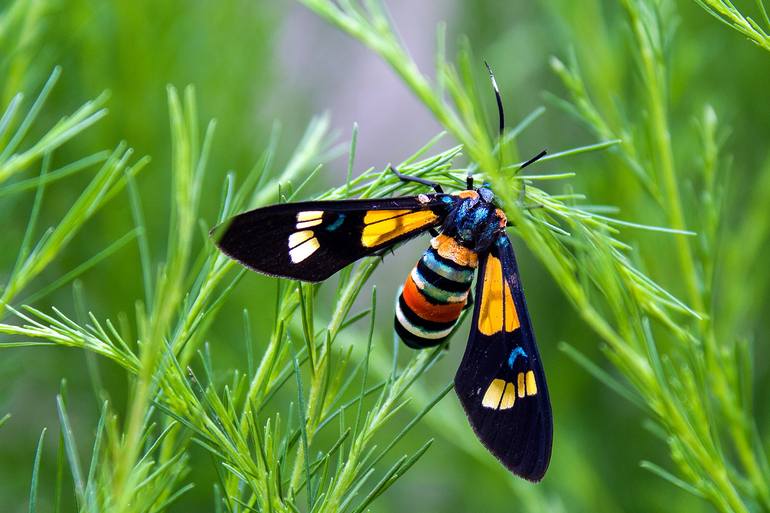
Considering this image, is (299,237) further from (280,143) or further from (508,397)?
(280,143)

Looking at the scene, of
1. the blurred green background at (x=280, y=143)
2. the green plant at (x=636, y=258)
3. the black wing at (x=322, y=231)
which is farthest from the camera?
the blurred green background at (x=280, y=143)

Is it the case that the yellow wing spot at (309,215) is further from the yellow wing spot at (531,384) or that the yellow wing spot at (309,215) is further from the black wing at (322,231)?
the yellow wing spot at (531,384)

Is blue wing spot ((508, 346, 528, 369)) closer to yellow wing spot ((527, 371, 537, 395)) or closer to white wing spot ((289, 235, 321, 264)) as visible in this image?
yellow wing spot ((527, 371, 537, 395))

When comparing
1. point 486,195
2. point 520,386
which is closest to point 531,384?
point 520,386

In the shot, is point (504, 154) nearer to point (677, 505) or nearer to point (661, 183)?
point (661, 183)

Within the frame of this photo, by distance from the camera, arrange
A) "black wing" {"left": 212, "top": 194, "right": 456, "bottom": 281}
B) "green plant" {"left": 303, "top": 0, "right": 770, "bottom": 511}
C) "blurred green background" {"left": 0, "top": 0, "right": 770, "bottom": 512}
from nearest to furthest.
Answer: "green plant" {"left": 303, "top": 0, "right": 770, "bottom": 511} < "black wing" {"left": 212, "top": 194, "right": 456, "bottom": 281} < "blurred green background" {"left": 0, "top": 0, "right": 770, "bottom": 512}

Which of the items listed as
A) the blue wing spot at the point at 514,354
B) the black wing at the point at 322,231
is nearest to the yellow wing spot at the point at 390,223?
the black wing at the point at 322,231

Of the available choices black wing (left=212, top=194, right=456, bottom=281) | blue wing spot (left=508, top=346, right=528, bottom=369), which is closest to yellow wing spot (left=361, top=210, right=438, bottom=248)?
black wing (left=212, top=194, right=456, bottom=281)
